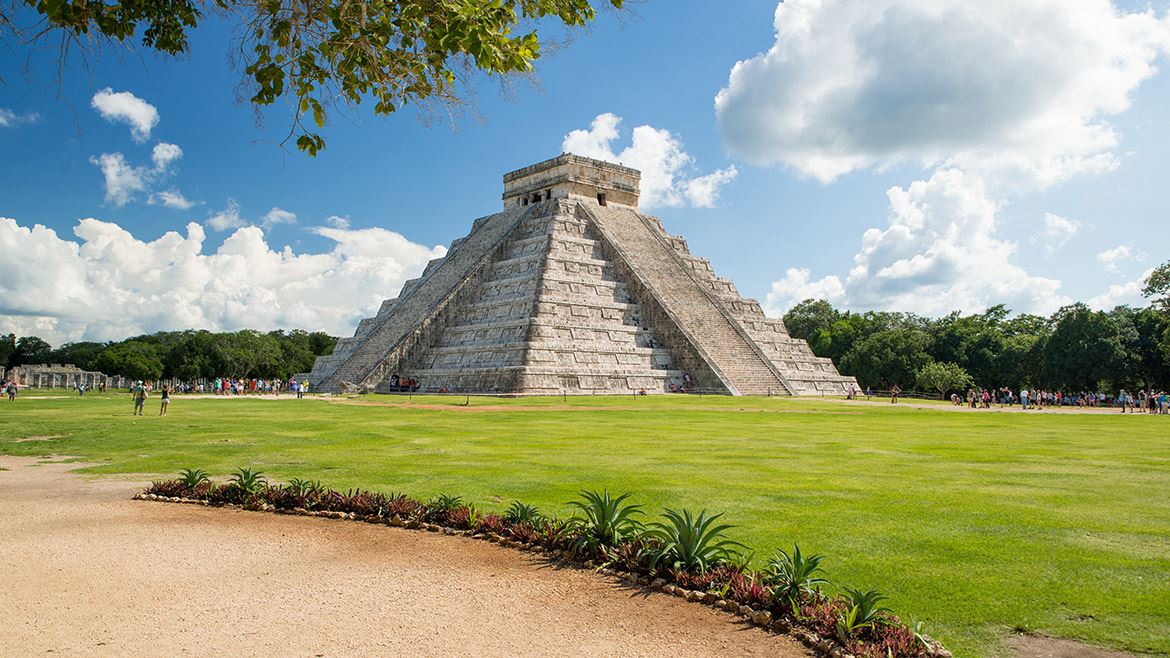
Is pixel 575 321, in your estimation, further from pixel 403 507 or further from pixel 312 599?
pixel 312 599

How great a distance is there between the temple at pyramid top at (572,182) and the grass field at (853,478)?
30.8 meters

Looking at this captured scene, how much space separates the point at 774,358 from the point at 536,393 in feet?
47.7

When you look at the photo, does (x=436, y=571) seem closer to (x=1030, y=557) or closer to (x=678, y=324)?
(x=1030, y=557)

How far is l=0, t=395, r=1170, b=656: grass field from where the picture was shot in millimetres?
5285

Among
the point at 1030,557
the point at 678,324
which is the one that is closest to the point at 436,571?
the point at 1030,557

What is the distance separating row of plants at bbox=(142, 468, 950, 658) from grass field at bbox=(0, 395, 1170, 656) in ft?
1.43

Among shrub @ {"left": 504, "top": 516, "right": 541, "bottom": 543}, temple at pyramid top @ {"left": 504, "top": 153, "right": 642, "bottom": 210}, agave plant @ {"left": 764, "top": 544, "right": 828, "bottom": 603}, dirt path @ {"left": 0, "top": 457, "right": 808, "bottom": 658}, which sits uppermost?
temple at pyramid top @ {"left": 504, "top": 153, "right": 642, "bottom": 210}

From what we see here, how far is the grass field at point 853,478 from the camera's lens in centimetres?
529

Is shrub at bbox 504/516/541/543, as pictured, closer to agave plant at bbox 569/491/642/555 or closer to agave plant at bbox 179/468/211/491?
agave plant at bbox 569/491/642/555

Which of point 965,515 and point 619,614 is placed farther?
point 965,515

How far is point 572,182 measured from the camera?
5050 cm

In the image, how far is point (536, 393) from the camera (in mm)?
33844

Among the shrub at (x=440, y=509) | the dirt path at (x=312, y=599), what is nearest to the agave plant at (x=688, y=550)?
the dirt path at (x=312, y=599)

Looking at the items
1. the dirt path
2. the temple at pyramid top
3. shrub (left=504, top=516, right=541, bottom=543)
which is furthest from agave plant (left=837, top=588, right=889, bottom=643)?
the temple at pyramid top
